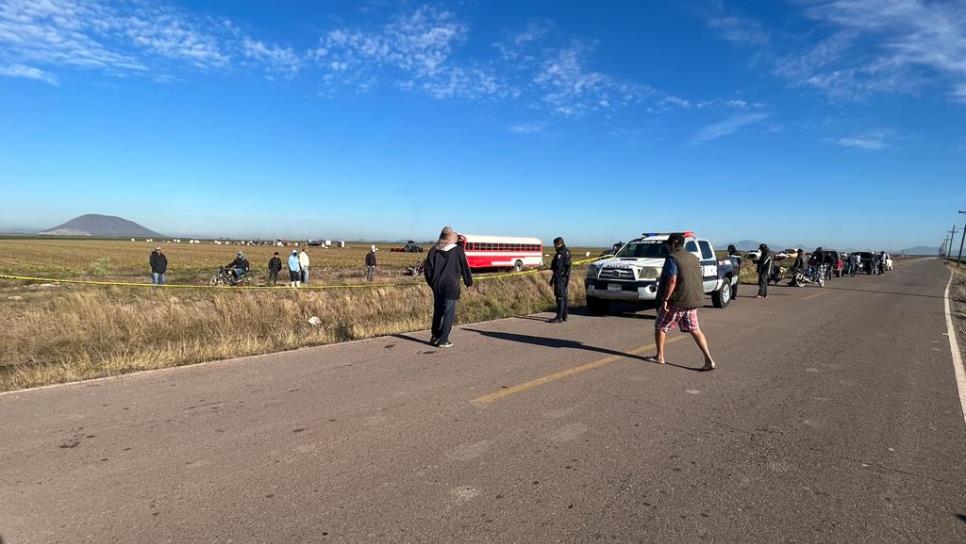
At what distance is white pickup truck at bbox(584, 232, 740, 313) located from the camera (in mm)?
11836

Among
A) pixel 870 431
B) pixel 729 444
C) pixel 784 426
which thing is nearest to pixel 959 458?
pixel 870 431

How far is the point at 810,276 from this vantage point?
25.7 metres

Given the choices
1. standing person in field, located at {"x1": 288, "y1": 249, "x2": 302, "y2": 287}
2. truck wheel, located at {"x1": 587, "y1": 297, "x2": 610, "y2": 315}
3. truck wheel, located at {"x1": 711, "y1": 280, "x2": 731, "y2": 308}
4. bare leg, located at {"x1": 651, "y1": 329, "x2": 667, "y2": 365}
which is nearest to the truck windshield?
truck wheel, located at {"x1": 587, "y1": 297, "x2": 610, "y2": 315}

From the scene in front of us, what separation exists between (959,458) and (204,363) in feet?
25.6

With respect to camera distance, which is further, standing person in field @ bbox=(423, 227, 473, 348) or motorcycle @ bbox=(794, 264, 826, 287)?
motorcycle @ bbox=(794, 264, 826, 287)

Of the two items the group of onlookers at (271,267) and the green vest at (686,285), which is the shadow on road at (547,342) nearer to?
the green vest at (686,285)

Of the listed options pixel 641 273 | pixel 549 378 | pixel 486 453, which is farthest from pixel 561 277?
pixel 486 453

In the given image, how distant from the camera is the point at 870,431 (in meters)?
4.74

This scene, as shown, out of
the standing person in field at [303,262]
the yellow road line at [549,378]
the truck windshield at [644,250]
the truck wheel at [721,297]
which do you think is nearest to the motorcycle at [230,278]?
the standing person in field at [303,262]

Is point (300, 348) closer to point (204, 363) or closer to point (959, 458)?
point (204, 363)

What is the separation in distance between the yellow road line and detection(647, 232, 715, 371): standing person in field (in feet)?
2.53

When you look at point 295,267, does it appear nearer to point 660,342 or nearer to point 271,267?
point 271,267

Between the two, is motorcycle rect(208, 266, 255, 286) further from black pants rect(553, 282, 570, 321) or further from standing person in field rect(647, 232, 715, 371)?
standing person in field rect(647, 232, 715, 371)

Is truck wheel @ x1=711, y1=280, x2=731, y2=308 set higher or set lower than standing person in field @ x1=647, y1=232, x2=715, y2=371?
lower
